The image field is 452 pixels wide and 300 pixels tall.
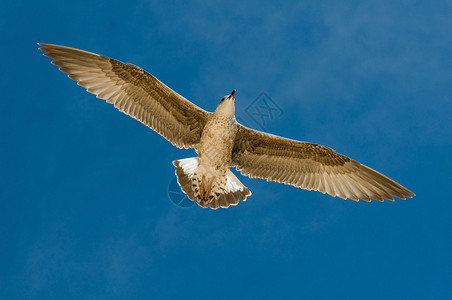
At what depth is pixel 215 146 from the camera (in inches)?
353

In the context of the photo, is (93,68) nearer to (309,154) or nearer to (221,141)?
(221,141)

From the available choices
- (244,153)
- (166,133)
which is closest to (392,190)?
(244,153)

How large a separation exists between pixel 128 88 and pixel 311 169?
3875mm

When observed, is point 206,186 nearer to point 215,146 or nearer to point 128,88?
point 215,146

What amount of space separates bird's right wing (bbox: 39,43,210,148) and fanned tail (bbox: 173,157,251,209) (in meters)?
0.83

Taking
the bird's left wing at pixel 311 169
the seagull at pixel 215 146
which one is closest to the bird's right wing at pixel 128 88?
Result: the seagull at pixel 215 146

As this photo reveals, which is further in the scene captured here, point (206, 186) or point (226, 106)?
point (206, 186)

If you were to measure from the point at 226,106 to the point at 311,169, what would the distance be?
2242 millimetres

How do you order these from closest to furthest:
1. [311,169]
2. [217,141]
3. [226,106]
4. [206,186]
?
[226,106] < [217,141] < [206,186] < [311,169]

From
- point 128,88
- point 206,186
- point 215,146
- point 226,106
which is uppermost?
point 128,88

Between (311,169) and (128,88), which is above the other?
(128,88)

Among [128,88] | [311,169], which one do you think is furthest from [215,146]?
[311,169]

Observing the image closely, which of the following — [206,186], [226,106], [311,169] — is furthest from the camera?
A: [311,169]

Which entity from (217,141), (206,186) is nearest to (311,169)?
(217,141)
